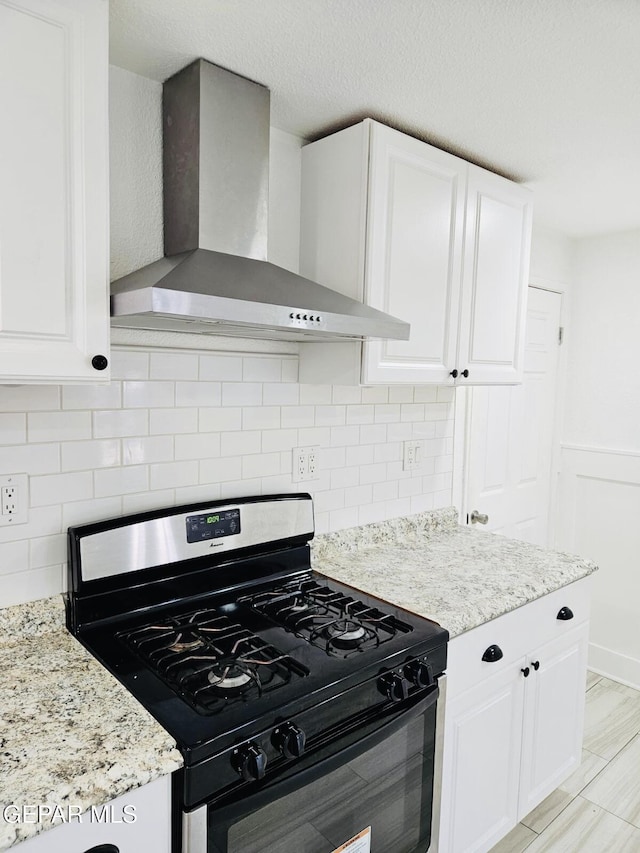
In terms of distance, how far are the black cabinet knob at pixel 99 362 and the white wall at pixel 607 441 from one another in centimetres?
275

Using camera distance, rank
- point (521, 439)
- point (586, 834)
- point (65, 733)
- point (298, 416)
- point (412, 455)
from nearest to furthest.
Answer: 1. point (65, 733)
2. point (298, 416)
3. point (586, 834)
4. point (412, 455)
5. point (521, 439)

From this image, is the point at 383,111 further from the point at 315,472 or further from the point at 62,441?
the point at 62,441

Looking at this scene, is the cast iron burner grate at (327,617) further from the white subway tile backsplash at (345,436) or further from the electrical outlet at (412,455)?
the electrical outlet at (412,455)

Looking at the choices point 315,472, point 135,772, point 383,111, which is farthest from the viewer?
point 315,472

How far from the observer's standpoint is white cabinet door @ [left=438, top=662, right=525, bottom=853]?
1710 millimetres

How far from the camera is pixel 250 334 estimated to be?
1770 mm

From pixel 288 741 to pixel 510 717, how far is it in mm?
1027

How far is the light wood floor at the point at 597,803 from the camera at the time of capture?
211 cm

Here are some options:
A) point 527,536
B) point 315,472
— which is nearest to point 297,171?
point 315,472

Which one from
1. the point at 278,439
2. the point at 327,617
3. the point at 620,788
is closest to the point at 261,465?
the point at 278,439

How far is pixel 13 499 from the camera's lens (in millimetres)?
1441

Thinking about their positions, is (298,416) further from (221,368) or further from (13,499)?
(13,499)

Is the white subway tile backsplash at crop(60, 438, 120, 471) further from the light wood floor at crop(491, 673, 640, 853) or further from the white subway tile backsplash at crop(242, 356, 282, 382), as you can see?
the light wood floor at crop(491, 673, 640, 853)

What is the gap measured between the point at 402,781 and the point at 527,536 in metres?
1.93
